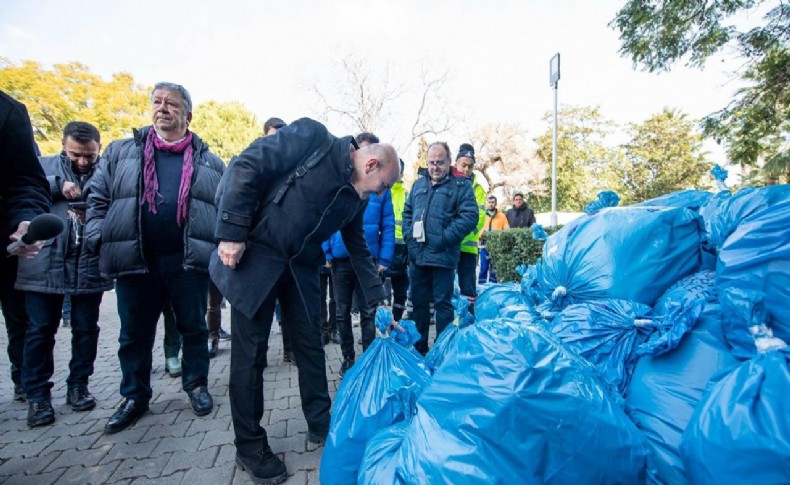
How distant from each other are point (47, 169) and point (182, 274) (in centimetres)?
142

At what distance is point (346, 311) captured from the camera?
3.50 m

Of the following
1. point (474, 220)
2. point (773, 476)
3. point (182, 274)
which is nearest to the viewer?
point (773, 476)

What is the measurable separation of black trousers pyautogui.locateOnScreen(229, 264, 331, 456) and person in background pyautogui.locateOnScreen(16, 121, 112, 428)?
1411 mm

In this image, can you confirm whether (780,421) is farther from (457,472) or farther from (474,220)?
(474,220)

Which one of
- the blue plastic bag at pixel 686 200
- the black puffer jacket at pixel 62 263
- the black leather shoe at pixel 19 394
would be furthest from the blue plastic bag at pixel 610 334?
the black leather shoe at pixel 19 394

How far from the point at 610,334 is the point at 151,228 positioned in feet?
8.48

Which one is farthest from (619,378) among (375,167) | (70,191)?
(70,191)

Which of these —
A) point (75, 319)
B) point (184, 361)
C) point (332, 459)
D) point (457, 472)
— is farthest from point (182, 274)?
point (457, 472)

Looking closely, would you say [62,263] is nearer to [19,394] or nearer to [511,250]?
[19,394]

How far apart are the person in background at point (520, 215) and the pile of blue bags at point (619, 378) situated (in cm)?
638

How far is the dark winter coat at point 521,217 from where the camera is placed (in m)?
8.54

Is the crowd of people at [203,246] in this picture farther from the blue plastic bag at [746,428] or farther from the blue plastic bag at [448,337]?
the blue plastic bag at [746,428]

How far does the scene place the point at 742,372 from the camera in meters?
1.15

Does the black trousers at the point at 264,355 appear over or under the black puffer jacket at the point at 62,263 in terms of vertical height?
under
